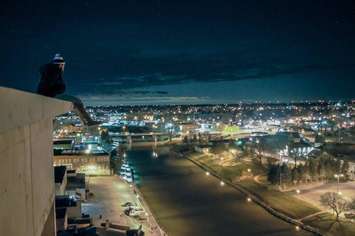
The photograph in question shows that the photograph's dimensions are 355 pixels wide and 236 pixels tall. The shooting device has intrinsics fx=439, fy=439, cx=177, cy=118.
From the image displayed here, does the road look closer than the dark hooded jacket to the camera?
No

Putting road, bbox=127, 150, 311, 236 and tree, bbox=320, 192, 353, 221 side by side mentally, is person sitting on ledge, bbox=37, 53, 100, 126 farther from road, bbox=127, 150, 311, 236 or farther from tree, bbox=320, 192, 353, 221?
tree, bbox=320, 192, 353, 221

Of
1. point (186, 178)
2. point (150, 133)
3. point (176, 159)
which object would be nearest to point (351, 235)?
point (186, 178)

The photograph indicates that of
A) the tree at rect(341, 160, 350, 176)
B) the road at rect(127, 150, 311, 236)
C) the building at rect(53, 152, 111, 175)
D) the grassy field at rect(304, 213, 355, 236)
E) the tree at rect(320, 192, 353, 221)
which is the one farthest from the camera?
the building at rect(53, 152, 111, 175)

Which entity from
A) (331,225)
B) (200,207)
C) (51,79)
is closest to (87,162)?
(200,207)

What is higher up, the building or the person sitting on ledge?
the person sitting on ledge

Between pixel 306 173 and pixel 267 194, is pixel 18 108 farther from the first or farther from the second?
pixel 306 173

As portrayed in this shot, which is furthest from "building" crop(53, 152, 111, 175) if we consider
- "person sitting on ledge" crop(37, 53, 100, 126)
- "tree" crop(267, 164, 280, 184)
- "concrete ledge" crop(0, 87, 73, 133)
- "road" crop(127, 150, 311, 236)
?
"concrete ledge" crop(0, 87, 73, 133)

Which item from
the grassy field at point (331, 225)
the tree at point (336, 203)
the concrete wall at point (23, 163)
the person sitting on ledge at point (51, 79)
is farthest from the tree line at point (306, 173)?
the concrete wall at point (23, 163)

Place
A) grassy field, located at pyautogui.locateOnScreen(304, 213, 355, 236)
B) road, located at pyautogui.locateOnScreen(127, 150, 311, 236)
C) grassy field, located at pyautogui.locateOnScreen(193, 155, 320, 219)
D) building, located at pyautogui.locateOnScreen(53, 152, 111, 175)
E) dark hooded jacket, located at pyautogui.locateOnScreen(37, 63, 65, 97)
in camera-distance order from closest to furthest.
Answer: dark hooded jacket, located at pyautogui.locateOnScreen(37, 63, 65, 97)
grassy field, located at pyautogui.locateOnScreen(304, 213, 355, 236)
road, located at pyautogui.locateOnScreen(127, 150, 311, 236)
grassy field, located at pyautogui.locateOnScreen(193, 155, 320, 219)
building, located at pyautogui.locateOnScreen(53, 152, 111, 175)
